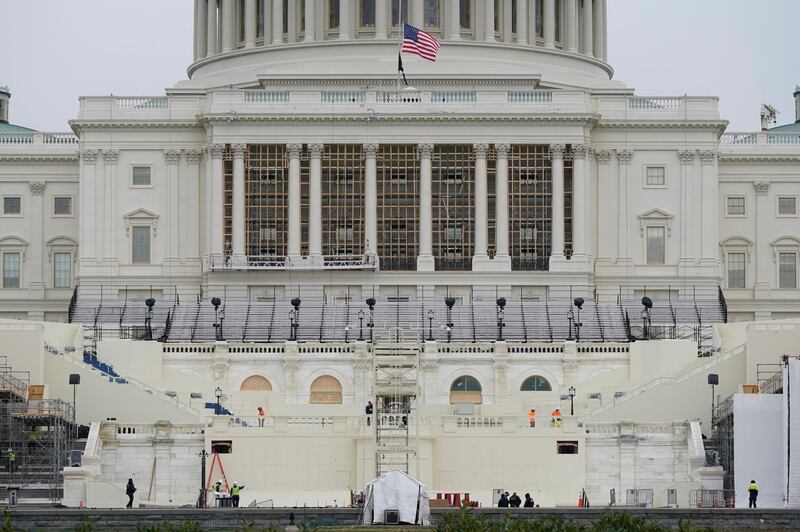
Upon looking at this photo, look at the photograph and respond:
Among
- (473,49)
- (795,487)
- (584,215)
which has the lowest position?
(795,487)

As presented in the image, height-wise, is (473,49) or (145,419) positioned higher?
(473,49)

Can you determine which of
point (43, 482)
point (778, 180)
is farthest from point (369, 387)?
point (778, 180)

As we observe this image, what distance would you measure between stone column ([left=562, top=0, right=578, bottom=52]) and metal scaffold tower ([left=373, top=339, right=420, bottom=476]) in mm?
46595

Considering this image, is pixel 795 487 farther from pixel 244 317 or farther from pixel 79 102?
pixel 79 102

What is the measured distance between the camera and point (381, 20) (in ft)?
562

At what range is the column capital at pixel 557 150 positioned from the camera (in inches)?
6299

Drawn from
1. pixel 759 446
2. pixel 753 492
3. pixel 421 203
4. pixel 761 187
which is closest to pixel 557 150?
pixel 421 203

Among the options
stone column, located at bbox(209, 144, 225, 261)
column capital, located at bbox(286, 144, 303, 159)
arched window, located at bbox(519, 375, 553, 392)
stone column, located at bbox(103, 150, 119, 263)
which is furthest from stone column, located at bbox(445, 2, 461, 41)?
arched window, located at bbox(519, 375, 553, 392)

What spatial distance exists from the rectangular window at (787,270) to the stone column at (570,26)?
19028 millimetres

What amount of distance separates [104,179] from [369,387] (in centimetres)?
3585

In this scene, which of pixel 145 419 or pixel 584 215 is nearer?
pixel 145 419

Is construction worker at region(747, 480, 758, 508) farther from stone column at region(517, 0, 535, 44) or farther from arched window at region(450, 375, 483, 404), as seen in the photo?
stone column at region(517, 0, 535, 44)

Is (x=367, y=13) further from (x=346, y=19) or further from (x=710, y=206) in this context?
(x=710, y=206)

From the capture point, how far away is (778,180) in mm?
170125
